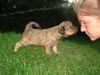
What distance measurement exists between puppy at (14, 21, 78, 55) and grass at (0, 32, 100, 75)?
182 millimetres

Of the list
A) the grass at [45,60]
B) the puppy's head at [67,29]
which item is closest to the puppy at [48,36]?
the puppy's head at [67,29]

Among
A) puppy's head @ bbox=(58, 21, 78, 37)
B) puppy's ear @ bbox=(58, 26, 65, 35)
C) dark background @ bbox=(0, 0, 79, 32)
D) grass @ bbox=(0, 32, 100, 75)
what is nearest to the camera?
grass @ bbox=(0, 32, 100, 75)

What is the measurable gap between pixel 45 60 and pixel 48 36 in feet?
3.43

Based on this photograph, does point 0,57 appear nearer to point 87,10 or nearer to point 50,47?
point 50,47

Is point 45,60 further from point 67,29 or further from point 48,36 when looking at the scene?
point 67,29

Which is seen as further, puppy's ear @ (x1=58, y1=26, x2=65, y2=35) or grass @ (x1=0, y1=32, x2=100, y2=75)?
puppy's ear @ (x1=58, y1=26, x2=65, y2=35)

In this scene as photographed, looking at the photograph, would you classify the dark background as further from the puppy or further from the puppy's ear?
the puppy's ear

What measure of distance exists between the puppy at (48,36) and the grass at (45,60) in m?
0.18

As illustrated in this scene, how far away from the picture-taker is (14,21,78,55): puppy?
25.2 feet

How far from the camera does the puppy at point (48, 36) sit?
303 inches

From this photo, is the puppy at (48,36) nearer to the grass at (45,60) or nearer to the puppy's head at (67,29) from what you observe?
the puppy's head at (67,29)

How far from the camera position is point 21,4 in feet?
60.0

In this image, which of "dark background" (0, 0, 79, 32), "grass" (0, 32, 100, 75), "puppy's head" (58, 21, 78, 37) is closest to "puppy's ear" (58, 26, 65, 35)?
"puppy's head" (58, 21, 78, 37)

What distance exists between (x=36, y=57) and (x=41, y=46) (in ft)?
4.76
